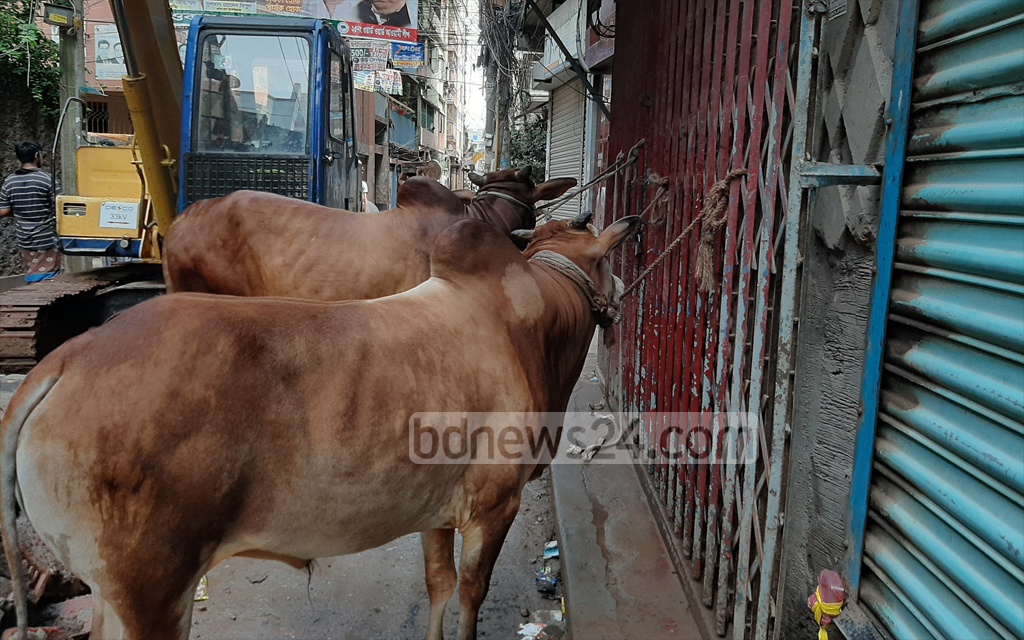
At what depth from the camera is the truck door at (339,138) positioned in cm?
672

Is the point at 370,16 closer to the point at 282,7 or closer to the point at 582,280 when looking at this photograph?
the point at 282,7

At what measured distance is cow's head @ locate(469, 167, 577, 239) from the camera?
456 centimetres

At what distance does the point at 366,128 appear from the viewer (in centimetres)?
2555

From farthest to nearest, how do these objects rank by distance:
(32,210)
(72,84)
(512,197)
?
(72,84)
(32,210)
(512,197)

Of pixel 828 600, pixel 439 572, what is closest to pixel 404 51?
pixel 439 572

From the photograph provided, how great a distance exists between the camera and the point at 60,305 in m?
6.41

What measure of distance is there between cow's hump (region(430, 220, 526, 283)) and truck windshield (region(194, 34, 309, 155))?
427cm

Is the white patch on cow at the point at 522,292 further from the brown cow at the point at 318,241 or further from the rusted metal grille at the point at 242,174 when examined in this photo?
the rusted metal grille at the point at 242,174

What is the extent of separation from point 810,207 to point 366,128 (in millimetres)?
24877

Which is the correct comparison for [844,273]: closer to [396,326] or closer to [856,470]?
[856,470]

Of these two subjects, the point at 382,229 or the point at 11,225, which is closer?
the point at 382,229

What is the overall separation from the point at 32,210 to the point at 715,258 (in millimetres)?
8059

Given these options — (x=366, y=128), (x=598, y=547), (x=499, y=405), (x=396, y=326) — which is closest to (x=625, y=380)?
(x=598, y=547)

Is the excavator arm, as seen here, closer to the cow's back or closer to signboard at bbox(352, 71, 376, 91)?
the cow's back
